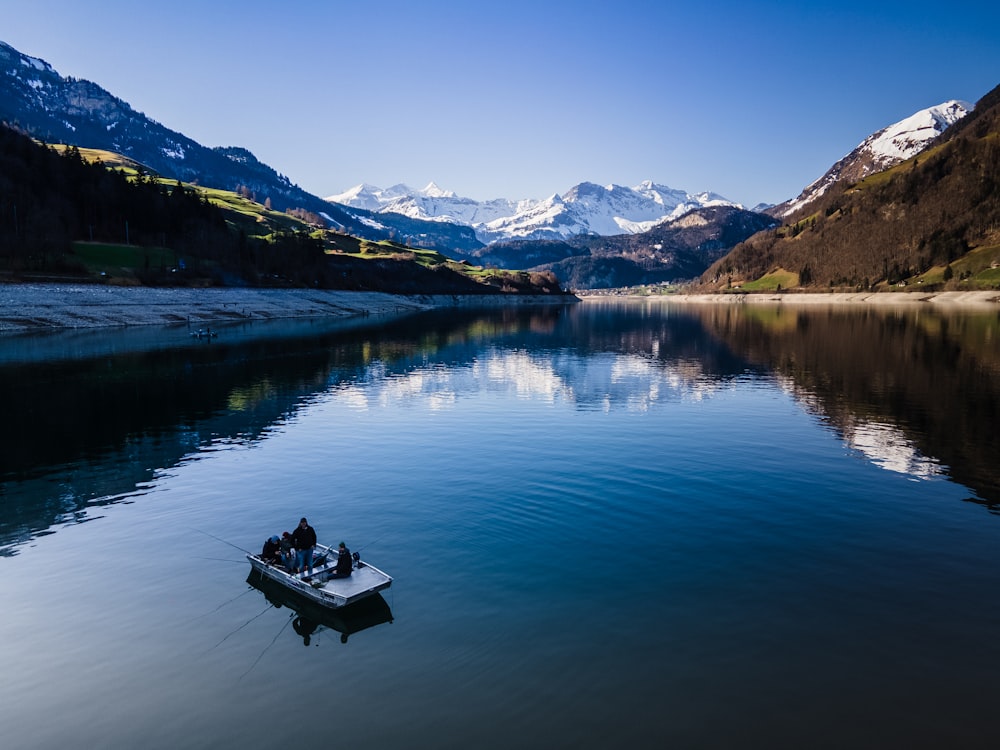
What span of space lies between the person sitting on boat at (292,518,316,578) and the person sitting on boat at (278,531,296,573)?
21cm

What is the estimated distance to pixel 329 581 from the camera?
2317 cm

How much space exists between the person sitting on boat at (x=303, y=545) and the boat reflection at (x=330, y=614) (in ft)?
3.61

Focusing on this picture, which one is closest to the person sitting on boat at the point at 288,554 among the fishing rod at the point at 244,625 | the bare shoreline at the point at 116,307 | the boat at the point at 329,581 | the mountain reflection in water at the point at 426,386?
the boat at the point at 329,581

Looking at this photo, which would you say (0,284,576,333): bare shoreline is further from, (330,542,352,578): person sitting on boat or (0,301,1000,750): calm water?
(330,542,352,578): person sitting on boat

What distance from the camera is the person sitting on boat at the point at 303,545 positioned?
24453mm

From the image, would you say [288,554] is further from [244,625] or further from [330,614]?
[330,614]

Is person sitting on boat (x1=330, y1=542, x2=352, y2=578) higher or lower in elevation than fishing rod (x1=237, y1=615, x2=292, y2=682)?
higher

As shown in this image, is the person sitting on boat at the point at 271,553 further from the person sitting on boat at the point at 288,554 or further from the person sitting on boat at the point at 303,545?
the person sitting on boat at the point at 303,545

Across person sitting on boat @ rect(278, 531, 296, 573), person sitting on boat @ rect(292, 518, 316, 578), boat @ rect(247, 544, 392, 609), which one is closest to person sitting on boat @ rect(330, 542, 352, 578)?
boat @ rect(247, 544, 392, 609)

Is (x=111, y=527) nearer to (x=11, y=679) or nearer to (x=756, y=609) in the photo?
(x=11, y=679)

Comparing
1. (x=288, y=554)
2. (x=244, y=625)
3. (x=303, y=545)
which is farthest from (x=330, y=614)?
(x=288, y=554)

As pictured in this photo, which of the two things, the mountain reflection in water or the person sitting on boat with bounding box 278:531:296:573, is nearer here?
the person sitting on boat with bounding box 278:531:296:573

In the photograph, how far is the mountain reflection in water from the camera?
136 ft

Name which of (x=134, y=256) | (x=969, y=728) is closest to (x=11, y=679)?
(x=969, y=728)
